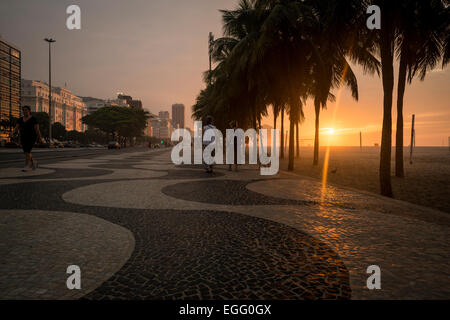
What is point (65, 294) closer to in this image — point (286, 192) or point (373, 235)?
point (373, 235)

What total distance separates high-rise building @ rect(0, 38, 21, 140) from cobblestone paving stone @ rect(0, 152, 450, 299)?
105 m

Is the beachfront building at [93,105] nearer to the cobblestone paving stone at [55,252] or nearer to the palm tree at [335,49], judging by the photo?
the palm tree at [335,49]

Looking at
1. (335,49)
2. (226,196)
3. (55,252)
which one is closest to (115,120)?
(335,49)

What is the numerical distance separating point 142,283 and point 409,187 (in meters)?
9.04

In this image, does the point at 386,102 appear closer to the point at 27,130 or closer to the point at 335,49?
the point at 335,49

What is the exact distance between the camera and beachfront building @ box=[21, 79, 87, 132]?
118562 mm

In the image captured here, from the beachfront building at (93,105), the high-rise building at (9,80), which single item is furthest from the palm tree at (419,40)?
the beachfront building at (93,105)

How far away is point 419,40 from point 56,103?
15343 cm

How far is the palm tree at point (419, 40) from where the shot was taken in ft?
25.5

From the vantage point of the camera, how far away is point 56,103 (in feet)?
428

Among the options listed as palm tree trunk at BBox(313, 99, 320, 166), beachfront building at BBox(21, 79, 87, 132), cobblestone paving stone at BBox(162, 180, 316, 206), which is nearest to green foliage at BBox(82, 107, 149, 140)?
beachfront building at BBox(21, 79, 87, 132)

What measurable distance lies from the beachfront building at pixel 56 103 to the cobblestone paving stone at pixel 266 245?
354ft

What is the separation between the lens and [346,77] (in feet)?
55.8

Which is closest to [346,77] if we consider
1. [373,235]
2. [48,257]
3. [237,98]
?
[237,98]
